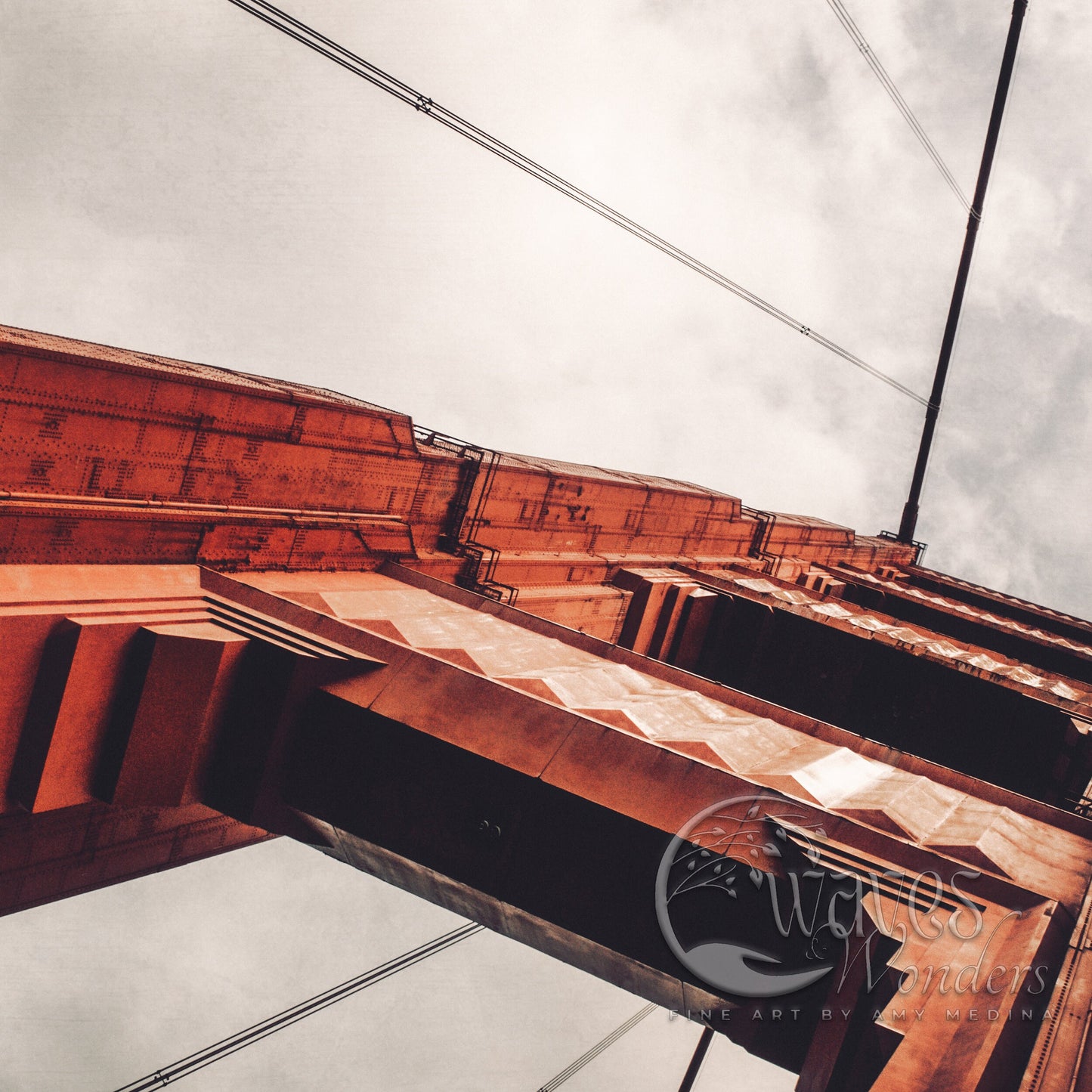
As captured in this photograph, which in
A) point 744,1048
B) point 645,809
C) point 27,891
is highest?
point 645,809

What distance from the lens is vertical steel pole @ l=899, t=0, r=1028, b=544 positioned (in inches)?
1676

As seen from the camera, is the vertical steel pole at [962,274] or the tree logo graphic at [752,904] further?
the vertical steel pole at [962,274]

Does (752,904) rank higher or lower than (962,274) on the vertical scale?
lower

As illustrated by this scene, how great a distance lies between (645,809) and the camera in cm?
599

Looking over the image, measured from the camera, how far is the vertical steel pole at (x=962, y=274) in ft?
140

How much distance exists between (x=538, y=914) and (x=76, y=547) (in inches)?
228

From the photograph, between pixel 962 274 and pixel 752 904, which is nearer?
pixel 752 904

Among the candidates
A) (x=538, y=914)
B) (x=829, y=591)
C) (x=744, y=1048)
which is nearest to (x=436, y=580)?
(x=538, y=914)

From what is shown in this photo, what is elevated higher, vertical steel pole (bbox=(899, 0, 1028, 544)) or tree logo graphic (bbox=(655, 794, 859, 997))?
vertical steel pole (bbox=(899, 0, 1028, 544))

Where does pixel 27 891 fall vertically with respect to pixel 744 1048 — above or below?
below

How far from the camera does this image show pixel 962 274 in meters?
45.8

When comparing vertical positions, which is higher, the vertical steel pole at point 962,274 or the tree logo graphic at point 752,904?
the vertical steel pole at point 962,274

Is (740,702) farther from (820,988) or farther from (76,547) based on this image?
(76,547)

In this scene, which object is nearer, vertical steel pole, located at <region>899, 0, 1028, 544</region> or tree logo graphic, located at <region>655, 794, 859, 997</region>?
tree logo graphic, located at <region>655, 794, 859, 997</region>
